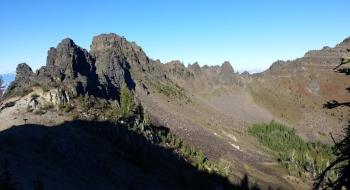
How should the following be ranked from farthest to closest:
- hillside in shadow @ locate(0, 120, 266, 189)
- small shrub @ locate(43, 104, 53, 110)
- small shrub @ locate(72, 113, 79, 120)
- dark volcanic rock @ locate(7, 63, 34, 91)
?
1. dark volcanic rock @ locate(7, 63, 34, 91)
2. small shrub @ locate(43, 104, 53, 110)
3. small shrub @ locate(72, 113, 79, 120)
4. hillside in shadow @ locate(0, 120, 266, 189)

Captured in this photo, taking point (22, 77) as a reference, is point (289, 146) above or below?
below

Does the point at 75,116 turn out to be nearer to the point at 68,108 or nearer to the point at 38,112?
the point at 68,108

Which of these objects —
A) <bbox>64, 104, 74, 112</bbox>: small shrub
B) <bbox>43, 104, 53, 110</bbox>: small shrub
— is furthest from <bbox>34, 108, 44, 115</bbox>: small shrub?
<bbox>64, 104, 74, 112</bbox>: small shrub

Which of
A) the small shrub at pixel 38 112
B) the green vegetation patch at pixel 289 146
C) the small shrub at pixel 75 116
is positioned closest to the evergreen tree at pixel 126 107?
the small shrub at pixel 75 116

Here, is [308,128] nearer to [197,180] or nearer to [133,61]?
[133,61]

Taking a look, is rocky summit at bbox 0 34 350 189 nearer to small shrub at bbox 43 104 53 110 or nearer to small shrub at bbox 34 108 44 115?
small shrub at bbox 34 108 44 115

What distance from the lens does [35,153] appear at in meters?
39.2

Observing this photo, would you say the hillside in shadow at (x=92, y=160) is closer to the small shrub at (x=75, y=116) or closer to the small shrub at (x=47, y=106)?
the small shrub at (x=75, y=116)

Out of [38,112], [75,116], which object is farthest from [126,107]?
[38,112]

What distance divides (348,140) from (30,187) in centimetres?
2638

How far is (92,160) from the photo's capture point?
48219 mm

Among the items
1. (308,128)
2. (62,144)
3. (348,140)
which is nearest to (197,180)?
(62,144)

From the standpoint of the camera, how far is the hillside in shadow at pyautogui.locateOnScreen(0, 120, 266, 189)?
34375mm

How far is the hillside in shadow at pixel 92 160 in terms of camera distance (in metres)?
34.4
